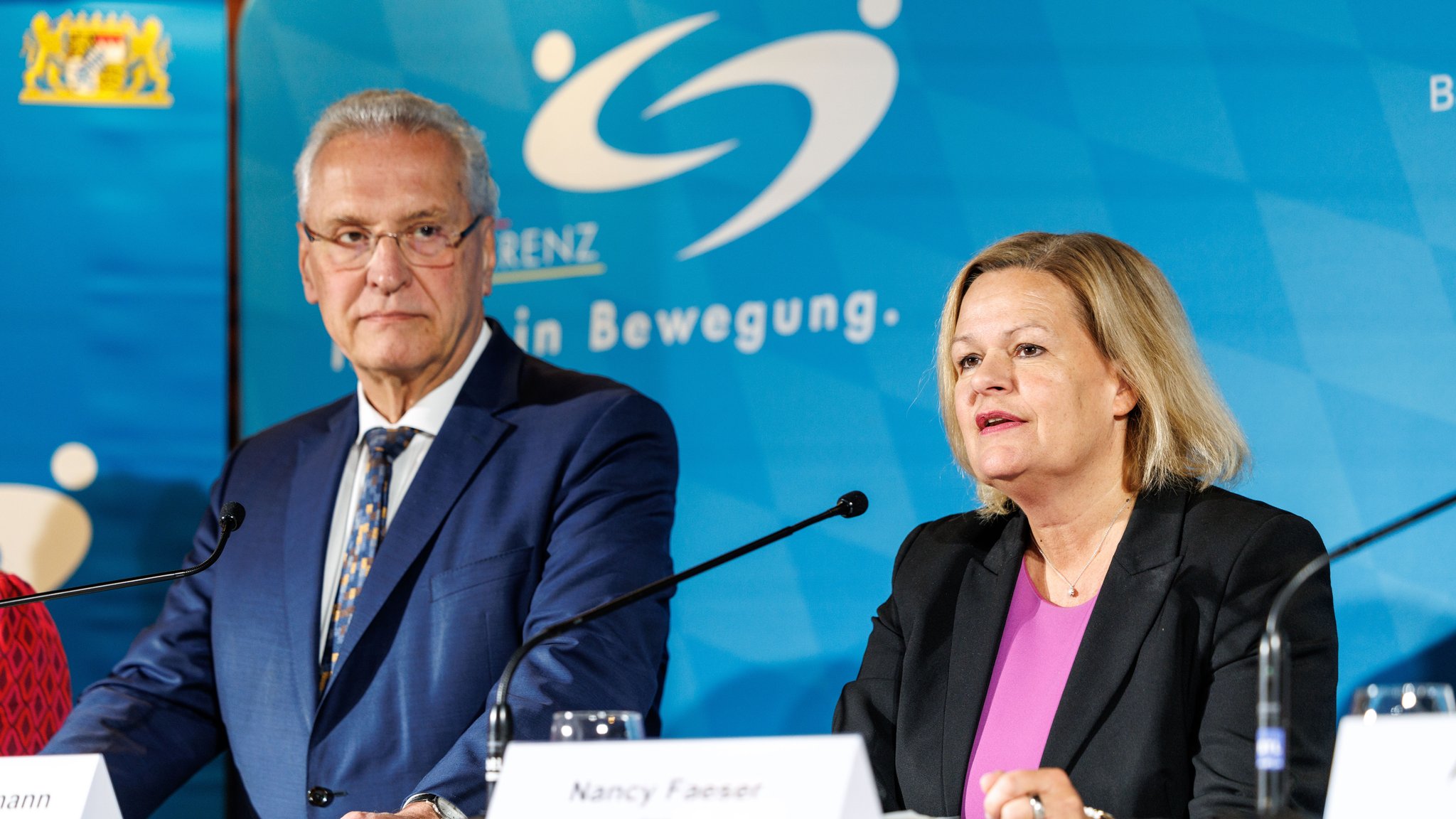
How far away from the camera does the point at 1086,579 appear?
2.34 metres

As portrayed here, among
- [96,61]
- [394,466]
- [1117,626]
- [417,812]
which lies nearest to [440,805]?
[417,812]

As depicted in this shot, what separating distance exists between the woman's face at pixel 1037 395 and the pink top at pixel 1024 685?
0.65ft

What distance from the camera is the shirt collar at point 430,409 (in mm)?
2801

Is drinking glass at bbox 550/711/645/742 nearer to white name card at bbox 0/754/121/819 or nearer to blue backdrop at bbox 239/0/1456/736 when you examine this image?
white name card at bbox 0/754/121/819

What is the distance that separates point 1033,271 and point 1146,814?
0.86 meters

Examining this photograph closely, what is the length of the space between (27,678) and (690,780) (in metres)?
1.97

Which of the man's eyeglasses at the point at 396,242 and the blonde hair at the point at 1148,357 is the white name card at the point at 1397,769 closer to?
the blonde hair at the point at 1148,357

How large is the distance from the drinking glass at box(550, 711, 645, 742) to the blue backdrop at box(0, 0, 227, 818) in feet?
8.14

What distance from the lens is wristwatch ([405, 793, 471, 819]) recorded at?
82.4 inches

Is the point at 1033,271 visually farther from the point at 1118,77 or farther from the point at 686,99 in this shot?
the point at 686,99

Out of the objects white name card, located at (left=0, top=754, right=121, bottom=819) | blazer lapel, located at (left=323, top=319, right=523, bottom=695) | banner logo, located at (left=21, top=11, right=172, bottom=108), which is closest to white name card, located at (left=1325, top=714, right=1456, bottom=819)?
white name card, located at (left=0, top=754, right=121, bottom=819)

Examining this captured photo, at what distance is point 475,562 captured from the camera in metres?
2.58

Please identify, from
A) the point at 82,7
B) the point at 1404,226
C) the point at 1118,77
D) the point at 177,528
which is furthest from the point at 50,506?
the point at 1404,226

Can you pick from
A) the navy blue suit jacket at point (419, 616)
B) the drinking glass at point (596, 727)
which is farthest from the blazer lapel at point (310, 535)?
the drinking glass at point (596, 727)
